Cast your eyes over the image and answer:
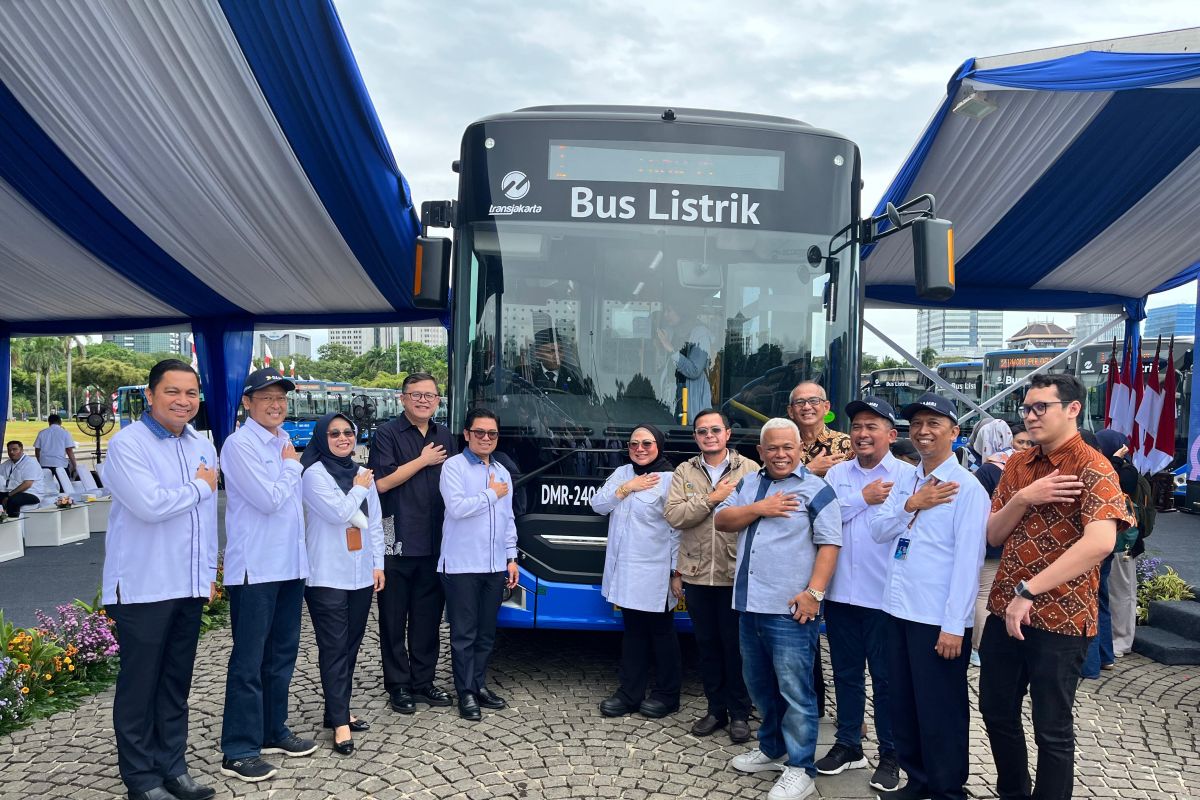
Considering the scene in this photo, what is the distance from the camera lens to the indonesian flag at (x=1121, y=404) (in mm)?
9523

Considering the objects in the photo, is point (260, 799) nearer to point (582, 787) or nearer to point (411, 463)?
point (582, 787)

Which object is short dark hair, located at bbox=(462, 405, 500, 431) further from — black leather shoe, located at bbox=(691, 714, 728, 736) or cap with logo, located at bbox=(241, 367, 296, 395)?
black leather shoe, located at bbox=(691, 714, 728, 736)

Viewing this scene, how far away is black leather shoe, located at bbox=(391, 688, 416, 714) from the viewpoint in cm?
446

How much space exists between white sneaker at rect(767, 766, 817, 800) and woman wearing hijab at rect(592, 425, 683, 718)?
3.34 ft

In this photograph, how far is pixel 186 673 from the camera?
11.5 ft

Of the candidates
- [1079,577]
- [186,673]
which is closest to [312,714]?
[186,673]

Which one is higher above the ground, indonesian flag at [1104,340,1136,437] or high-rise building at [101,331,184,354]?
high-rise building at [101,331,184,354]

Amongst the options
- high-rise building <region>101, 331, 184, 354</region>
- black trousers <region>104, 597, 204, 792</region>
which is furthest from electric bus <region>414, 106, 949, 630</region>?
high-rise building <region>101, 331, 184, 354</region>

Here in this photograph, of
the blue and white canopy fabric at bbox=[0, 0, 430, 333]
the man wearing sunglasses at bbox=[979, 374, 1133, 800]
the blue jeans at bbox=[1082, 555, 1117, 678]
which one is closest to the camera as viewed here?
the man wearing sunglasses at bbox=[979, 374, 1133, 800]

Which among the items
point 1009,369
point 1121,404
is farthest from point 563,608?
point 1009,369

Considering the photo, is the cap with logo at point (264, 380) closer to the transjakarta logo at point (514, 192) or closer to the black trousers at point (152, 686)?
the black trousers at point (152, 686)

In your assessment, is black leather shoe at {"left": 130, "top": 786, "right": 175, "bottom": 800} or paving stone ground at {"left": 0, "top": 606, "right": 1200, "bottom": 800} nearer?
black leather shoe at {"left": 130, "top": 786, "right": 175, "bottom": 800}

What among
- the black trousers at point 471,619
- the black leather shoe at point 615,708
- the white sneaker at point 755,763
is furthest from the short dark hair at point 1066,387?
the black trousers at point 471,619

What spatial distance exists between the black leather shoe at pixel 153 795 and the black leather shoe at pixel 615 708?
209cm
